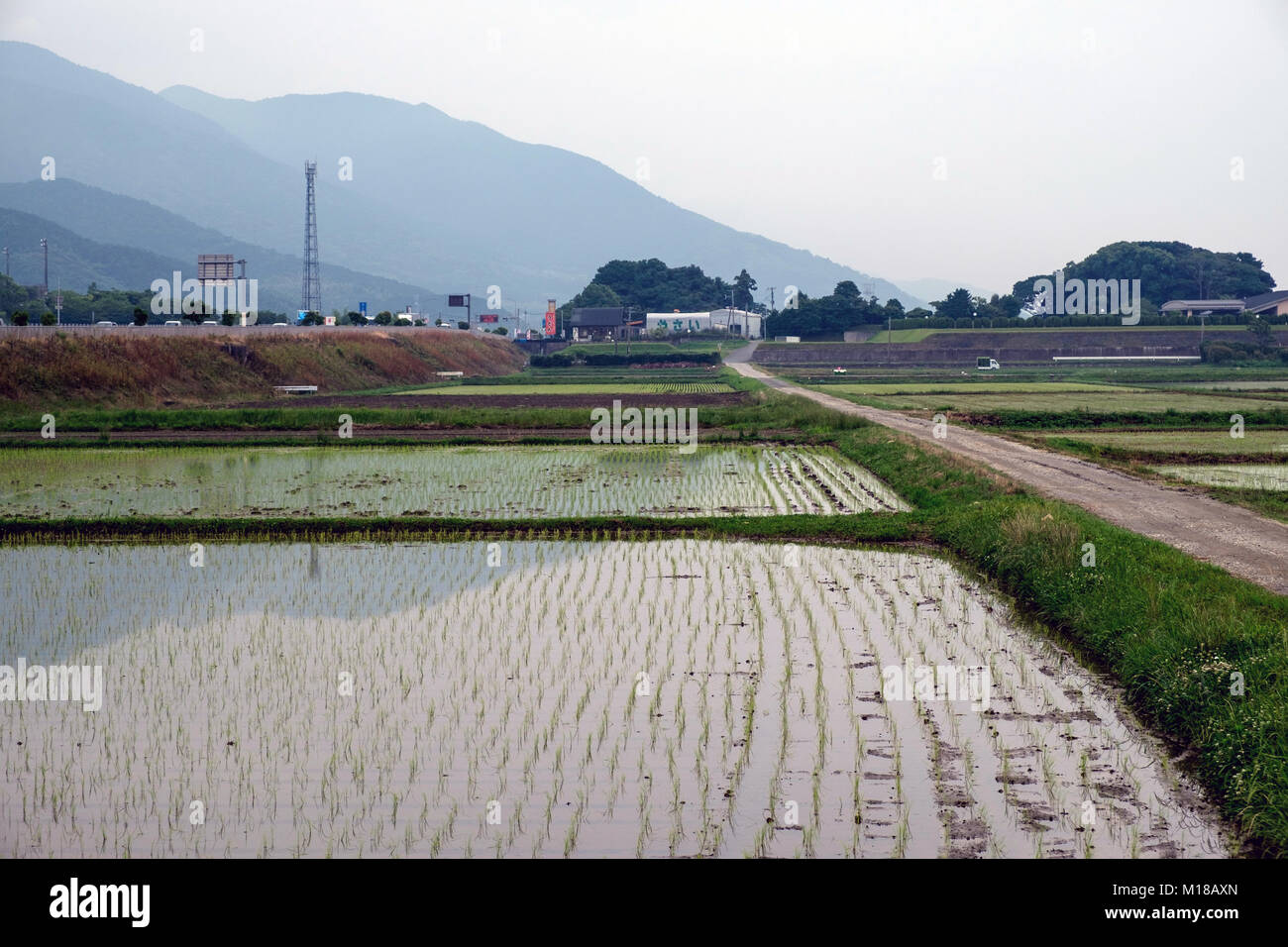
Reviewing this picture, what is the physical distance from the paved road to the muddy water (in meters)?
3.76

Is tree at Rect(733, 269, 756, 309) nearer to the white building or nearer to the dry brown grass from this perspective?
the white building

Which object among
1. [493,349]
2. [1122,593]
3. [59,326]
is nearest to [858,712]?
[1122,593]

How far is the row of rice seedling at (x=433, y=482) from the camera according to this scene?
2295cm

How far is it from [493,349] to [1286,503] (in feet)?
298

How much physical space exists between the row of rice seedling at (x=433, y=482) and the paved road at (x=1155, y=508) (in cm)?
353

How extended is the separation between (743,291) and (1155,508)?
533 feet

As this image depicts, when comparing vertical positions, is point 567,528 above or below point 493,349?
below

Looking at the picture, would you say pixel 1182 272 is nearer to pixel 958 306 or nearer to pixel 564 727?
pixel 958 306

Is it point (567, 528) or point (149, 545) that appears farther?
point (567, 528)

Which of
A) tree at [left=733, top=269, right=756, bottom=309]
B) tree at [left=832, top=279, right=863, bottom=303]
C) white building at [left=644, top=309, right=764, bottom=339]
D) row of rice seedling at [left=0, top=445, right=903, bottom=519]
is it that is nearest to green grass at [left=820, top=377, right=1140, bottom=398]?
row of rice seedling at [left=0, top=445, right=903, bottom=519]

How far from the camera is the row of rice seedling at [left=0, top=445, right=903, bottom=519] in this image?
23.0m
